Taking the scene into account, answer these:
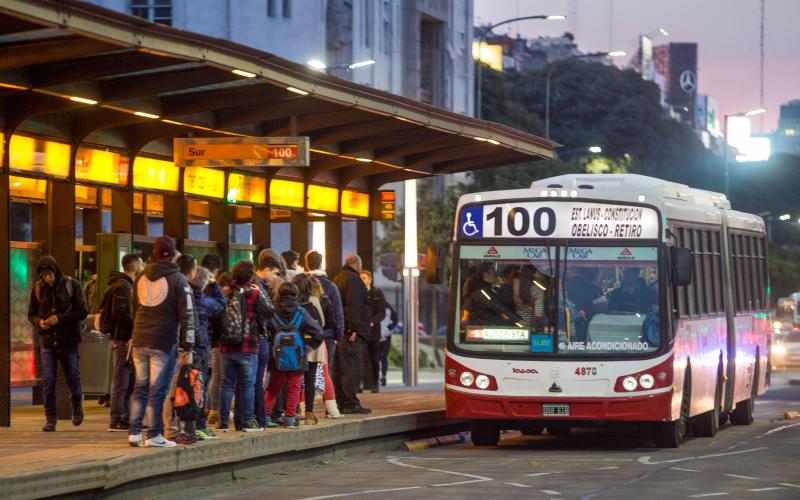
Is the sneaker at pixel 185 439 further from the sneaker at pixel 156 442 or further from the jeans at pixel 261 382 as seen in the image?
the jeans at pixel 261 382

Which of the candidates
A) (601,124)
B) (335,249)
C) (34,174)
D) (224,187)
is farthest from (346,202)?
(601,124)

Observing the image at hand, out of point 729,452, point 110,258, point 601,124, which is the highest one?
point 601,124

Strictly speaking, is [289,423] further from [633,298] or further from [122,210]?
[122,210]

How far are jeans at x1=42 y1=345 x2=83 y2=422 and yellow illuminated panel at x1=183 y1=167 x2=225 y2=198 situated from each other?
5.74 m

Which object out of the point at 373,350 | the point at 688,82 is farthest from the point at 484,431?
the point at 688,82

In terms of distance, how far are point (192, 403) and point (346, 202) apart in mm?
12565

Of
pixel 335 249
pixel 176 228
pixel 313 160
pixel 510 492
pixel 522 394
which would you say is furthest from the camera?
pixel 335 249

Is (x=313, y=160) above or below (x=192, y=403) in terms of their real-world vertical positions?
above

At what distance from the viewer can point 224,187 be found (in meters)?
23.9

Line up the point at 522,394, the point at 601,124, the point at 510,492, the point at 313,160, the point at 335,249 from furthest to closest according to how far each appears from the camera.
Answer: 1. the point at 601,124
2. the point at 335,249
3. the point at 313,160
4. the point at 522,394
5. the point at 510,492

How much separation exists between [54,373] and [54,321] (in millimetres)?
496

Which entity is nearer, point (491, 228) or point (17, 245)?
point (491, 228)

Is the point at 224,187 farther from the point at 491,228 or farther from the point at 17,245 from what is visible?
the point at 491,228

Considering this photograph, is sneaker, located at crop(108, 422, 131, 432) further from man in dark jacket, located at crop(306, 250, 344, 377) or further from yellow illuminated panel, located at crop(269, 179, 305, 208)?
yellow illuminated panel, located at crop(269, 179, 305, 208)
